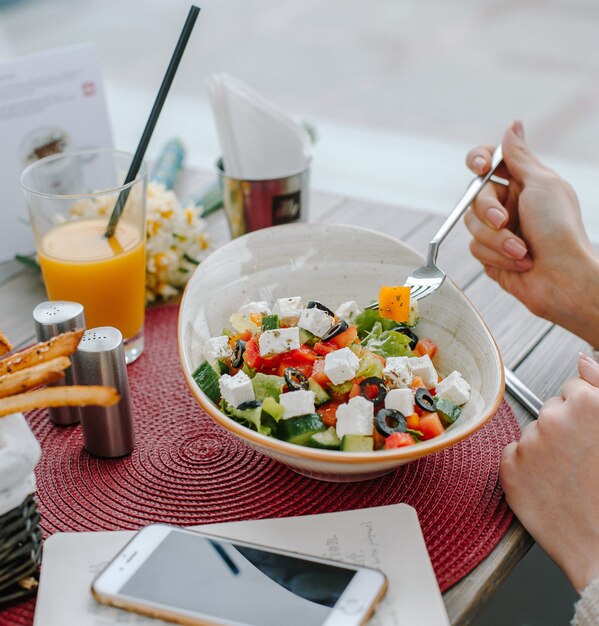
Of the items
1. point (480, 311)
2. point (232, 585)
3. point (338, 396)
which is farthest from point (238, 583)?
point (480, 311)

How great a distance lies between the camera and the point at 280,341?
115 cm

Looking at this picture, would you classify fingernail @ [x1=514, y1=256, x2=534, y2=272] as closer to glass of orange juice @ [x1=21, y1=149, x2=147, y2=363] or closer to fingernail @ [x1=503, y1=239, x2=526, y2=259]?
fingernail @ [x1=503, y1=239, x2=526, y2=259]

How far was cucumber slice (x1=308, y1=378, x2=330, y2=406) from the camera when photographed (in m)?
1.10

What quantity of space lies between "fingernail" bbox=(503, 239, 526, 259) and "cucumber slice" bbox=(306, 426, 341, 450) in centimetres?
66

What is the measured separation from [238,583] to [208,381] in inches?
13.2

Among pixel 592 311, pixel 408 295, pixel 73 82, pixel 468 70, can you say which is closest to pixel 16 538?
pixel 408 295

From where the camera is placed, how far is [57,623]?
87 cm

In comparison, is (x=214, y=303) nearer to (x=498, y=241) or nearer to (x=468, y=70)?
(x=498, y=241)

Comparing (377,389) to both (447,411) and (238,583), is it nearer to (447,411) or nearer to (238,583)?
(447,411)

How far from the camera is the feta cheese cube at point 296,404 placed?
104cm

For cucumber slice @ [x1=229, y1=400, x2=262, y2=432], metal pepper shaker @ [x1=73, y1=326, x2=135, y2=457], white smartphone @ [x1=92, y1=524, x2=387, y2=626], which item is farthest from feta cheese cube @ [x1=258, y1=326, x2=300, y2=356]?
white smartphone @ [x1=92, y1=524, x2=387, y2=626]

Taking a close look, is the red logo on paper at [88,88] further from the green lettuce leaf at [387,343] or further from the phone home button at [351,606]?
the phone home button at [351,606]

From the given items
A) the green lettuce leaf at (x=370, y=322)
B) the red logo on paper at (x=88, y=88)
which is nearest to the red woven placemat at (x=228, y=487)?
the green lettuce leaf at (x=370, y=322)

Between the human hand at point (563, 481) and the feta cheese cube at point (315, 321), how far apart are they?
0.32 metres
